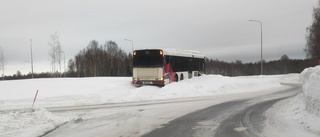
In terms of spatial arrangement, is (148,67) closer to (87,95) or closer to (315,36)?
(87,95)

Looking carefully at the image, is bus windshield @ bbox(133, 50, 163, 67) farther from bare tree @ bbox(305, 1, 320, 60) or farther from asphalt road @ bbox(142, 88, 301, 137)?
bare tree @ bbox(305, 1, 320, 60)

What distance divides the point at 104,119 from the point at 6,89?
1626 centimetres

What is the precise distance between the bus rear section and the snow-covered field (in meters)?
0.88

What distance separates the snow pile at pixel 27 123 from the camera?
10219mm

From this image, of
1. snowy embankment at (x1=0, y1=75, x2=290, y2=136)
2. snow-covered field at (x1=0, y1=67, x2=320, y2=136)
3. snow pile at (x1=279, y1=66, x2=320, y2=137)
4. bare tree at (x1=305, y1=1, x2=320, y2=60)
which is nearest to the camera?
snow pile at (x1=279, y1=66, x2=320, y2=137)

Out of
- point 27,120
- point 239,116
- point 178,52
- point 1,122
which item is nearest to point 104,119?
point 27,120

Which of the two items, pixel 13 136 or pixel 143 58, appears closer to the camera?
pixel 13 136

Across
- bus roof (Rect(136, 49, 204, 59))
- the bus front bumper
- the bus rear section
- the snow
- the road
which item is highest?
bus roof (Rect(136, 49, 204, 59))

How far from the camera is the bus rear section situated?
88.8 ft

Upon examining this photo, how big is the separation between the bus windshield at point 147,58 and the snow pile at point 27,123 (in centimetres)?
1430

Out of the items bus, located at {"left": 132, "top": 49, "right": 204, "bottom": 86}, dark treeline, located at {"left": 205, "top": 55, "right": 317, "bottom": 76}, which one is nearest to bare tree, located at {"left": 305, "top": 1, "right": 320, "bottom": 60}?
bus, located at {"left": 132, "top": 49, "right": 204, "bottom": 86}

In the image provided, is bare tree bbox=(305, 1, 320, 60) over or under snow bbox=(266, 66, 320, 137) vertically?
over

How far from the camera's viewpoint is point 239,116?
12.6 metres

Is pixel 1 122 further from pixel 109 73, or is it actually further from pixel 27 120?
pixel 109 73
